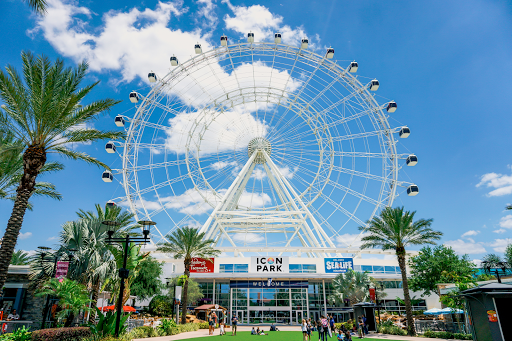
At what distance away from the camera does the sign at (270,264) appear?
40.3 metres

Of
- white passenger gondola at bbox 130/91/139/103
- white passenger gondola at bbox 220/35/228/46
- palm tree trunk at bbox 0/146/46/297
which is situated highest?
white passenger gondola at bbox 220/35/228/46

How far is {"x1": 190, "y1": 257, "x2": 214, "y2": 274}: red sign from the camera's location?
41781 millimetres

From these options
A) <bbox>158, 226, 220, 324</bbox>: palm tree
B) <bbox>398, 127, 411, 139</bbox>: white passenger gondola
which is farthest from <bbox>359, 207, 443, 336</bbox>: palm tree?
<bbox>158, 226, 220, 324</bbox>: palm tree

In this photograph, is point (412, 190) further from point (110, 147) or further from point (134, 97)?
point (110, 147)

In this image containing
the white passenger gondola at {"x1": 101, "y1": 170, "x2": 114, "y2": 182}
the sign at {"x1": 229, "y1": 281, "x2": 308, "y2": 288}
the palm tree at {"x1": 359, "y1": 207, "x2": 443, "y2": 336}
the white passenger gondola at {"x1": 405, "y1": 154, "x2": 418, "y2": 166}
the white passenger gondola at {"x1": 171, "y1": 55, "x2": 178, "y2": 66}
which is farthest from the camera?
the sign at {"x1": 229, "y1": 281, "x2": 308, "y2": 288}

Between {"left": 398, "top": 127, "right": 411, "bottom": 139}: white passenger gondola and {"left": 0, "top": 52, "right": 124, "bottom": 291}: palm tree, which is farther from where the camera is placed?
{"left": 398, "top": 127, "right": 411, "bottom": 139}: white passenger gondola

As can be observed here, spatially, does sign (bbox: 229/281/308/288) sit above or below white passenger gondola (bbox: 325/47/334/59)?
below

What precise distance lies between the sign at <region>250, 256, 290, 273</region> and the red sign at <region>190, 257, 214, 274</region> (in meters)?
5.56

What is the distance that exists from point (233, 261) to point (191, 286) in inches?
247

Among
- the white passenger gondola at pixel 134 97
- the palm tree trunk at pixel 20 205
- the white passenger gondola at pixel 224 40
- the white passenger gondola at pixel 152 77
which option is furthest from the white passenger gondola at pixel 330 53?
the palm tree trunk at pixel 20 205

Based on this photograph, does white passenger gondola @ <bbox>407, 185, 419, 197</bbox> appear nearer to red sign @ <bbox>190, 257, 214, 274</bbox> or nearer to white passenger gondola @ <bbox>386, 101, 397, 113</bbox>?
white passenger gondola @ <bbox>386, 101, 397, 113</bbox>

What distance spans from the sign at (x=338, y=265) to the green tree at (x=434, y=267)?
23.7 ft

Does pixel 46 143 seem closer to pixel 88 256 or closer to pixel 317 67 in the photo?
pixel 88 256

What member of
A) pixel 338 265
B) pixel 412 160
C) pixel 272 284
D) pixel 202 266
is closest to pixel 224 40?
pixel 412 160
